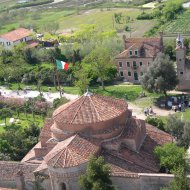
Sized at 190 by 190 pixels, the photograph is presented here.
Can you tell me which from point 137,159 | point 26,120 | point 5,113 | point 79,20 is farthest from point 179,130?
point 79,20

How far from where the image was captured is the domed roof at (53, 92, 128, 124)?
131 ft

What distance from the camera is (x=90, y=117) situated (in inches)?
1575

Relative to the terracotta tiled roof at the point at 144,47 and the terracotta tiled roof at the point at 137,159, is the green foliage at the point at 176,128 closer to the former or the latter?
the terracotta tiled roof at the point at 137,159

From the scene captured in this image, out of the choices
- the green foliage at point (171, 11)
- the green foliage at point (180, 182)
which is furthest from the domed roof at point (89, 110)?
the green foliage at point (171, 11)

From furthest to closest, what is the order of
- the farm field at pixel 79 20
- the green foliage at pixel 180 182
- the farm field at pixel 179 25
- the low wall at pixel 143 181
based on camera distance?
the farm field at pixel 79 20 < the farm field at pixel 179 25 < the low wall at pixel 143 181 < the green foliage at pixel 180 182

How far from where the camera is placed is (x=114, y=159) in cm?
3819

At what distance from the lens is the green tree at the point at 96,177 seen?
111 feet

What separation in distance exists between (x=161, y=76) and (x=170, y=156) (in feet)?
79.3

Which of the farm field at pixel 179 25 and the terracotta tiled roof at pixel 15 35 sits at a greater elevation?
the terracotta tiled roof at pixel 15 35

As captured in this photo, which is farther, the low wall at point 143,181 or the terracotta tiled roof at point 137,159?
the terracotta tiled roof at point 137,159

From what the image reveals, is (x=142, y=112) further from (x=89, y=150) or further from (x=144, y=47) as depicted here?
(x=89, y=150)

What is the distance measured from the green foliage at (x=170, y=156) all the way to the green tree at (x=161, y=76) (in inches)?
896

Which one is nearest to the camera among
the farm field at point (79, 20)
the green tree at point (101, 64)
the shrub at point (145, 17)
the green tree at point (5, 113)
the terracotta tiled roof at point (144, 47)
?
the green tree at point (5, 113)

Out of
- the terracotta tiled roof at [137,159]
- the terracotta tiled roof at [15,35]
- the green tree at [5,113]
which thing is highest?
the terracotta tiled roof at [15,35]
